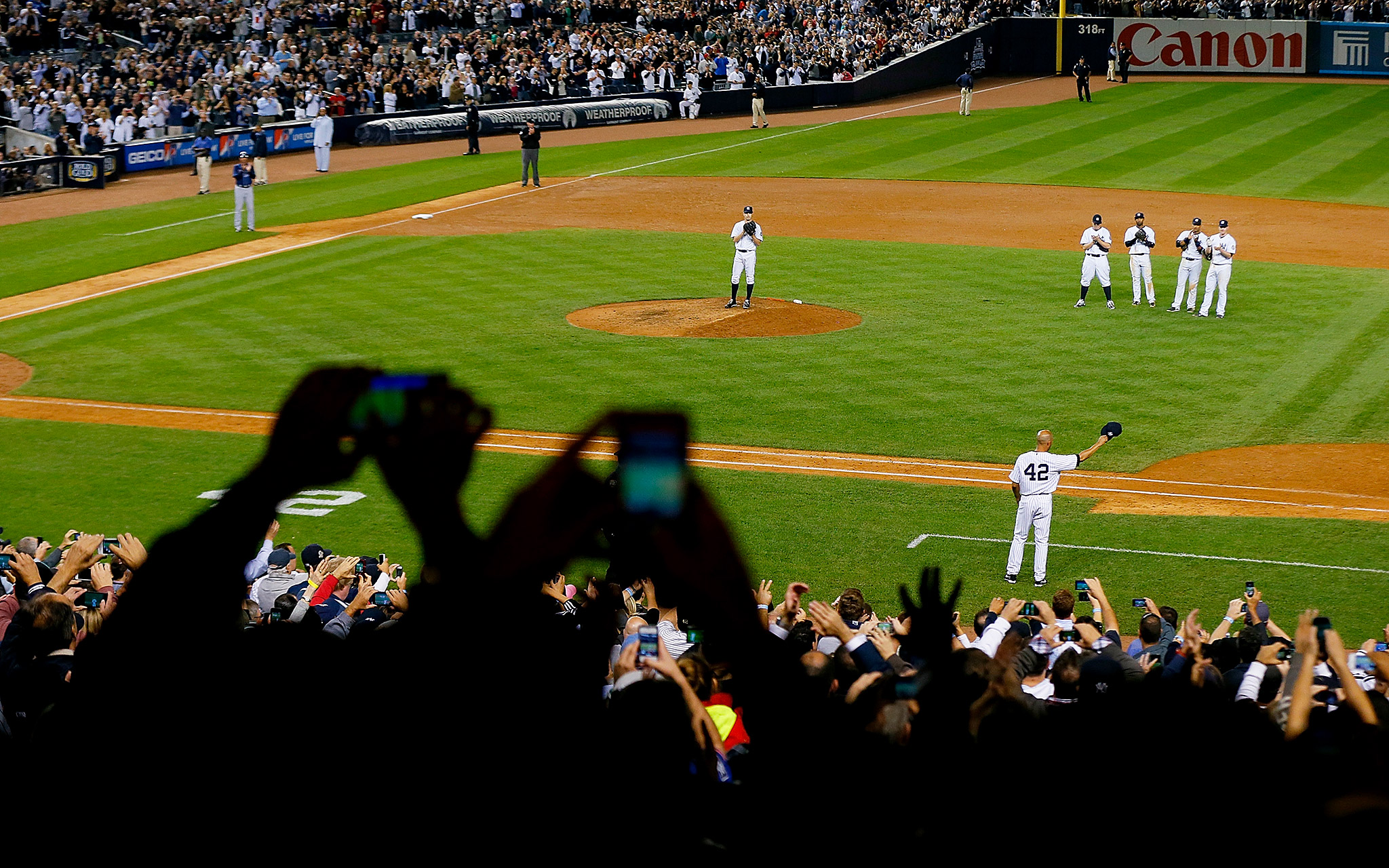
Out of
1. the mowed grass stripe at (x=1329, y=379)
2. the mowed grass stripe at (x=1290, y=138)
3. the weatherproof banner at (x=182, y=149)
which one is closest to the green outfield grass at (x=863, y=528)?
the mowed grass stripe at (x=1329, y=379)

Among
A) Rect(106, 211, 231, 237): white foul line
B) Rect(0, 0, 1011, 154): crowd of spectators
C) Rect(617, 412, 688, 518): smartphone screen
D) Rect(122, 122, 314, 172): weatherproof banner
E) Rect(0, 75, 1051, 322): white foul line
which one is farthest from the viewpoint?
Rect(0, 0, 1011, 154): crowd of spectators

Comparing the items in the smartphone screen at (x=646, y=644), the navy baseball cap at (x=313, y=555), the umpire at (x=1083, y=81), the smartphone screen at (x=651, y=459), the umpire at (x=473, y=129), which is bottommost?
the navy baseball cap at (x=313, y=555)

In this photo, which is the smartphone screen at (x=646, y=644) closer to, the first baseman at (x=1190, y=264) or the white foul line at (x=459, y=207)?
the first baseman at (x=1190, y=264)

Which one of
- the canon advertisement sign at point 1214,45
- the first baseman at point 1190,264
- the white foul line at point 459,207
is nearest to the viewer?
the first baseman at point 1190,264

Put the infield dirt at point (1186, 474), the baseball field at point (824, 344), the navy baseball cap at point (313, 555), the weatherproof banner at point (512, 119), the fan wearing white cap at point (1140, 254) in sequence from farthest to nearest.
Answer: the weatherproof banner at point (512, 119), the fan wearing white cap at point (1140, 254), the infield dirt at point (1186, 474), the baseball field at point (824, 344), the navy baseball cap at point (313, 555)

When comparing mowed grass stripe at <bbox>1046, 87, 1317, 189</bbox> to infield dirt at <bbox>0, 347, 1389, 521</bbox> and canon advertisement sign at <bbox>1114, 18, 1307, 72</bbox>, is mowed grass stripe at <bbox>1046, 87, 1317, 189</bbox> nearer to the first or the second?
canon advertisement sign at <bbox>1114, 18, 1307, 72</bbox>

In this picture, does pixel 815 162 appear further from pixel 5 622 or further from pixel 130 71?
pixel 5 622

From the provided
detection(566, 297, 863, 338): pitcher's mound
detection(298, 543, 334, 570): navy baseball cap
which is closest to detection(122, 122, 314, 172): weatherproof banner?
detection(566, 297, 863, 338): pitcher's mound
